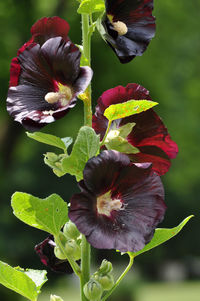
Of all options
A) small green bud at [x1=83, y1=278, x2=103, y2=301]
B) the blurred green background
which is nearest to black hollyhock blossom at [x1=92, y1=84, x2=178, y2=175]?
small green bud at [x1=83, y1=278, x2=103, y2=301]

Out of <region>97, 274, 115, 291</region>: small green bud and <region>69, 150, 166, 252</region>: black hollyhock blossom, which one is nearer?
<region>69, 150, 166, 252</region>: black hollyhock blossom

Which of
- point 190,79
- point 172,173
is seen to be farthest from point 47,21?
point 172,173

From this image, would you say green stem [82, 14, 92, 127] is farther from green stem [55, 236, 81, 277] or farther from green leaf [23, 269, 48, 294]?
green leaf [23, 269, 48, 294]

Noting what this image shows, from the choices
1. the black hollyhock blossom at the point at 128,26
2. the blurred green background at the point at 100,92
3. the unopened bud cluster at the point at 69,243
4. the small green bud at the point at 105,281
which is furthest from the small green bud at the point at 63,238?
the blurred green background at the point at 100,92

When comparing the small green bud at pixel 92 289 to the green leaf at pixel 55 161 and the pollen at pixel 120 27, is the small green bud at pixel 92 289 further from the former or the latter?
the pollen at pixel 120 27

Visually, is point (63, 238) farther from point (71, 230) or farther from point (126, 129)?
point (126, 129)

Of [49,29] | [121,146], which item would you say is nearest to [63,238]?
[121,146]
